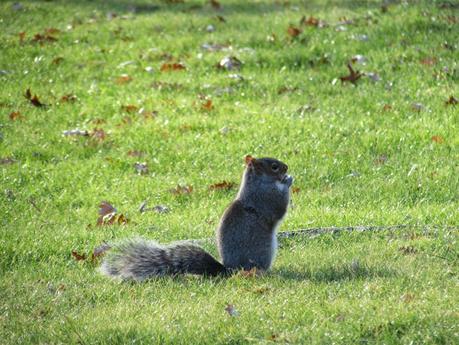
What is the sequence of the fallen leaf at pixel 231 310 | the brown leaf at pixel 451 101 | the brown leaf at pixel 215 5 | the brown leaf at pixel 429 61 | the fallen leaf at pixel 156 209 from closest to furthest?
the fallen leaf at pixel 231 310 → the fallen leaf at pixel 156 209 → the brown leaf at pixel 451 101 → the brown leaf at pixel 429 61 → the brown leaf at pixel 215 5

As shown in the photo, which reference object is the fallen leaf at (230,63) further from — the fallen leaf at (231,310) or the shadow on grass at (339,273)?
the fallen leaf at (231,310)

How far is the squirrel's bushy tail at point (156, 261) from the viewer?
20.5 ft

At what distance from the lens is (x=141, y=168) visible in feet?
30.8

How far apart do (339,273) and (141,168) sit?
366 cm

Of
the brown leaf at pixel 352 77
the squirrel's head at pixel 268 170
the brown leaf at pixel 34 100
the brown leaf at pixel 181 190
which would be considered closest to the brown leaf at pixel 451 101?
the brown leaf at pixel 352 77

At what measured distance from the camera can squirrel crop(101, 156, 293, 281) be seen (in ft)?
20.6

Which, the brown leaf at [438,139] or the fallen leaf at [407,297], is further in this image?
the brown leaf at [438,139]

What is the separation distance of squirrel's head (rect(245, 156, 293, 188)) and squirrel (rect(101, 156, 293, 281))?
14cm

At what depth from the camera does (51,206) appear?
8625 mm

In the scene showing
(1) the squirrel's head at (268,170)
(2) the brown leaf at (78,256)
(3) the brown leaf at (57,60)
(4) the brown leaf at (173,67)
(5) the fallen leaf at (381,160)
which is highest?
(1) the squirrel's head at (268,170)

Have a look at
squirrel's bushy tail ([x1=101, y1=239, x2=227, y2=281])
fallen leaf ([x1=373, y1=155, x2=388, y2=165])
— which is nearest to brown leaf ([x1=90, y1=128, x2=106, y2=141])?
fallen leaf ([x1=373, y1=155, x2=388, y2=165])

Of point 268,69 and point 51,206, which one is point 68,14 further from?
point 51,206

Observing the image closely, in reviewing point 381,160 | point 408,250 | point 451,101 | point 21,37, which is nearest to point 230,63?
point 451,101

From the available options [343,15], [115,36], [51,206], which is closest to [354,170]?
[51,206]
